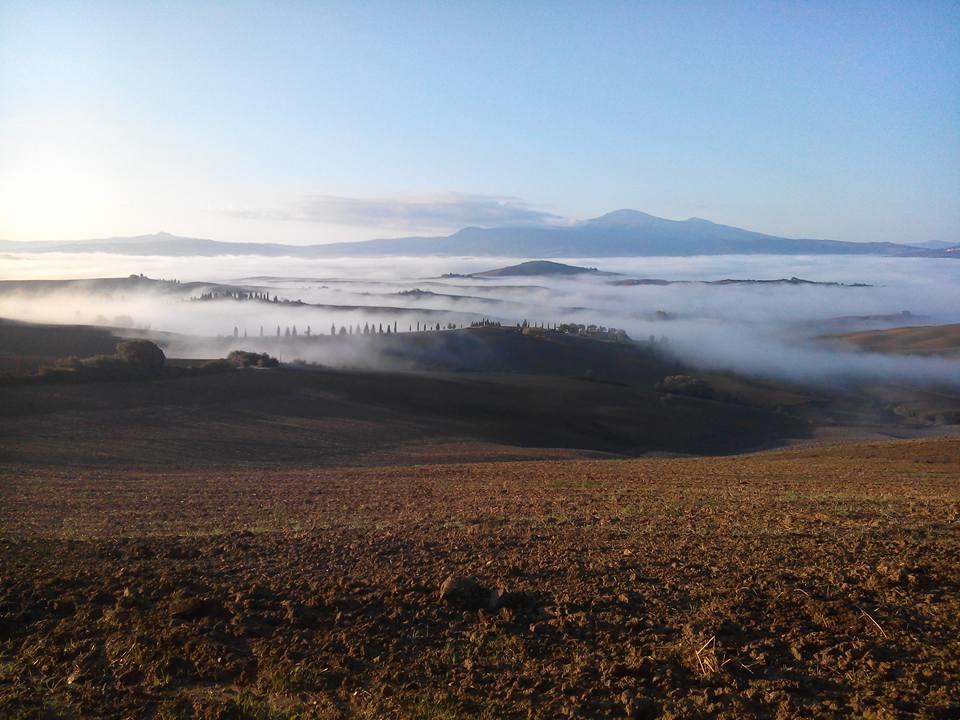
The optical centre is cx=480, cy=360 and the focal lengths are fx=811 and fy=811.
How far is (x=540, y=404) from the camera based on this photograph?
57.8 meters

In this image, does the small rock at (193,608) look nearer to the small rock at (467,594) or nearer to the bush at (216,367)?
the small rock at (467,594)

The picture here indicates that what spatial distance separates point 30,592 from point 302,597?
270 cm

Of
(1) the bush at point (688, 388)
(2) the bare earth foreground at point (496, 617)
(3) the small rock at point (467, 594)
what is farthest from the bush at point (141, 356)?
(3) the small rock at point (467, 594)

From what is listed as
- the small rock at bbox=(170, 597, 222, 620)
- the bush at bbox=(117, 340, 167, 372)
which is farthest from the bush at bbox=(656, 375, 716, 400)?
the small rock at bbox=(170, 597, 222, 620)

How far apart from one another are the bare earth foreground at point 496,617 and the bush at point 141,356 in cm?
4390

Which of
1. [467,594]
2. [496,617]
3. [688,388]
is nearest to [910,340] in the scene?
[688,388]

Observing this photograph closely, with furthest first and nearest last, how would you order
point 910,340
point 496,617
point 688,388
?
point 910,340
point 688,388
point 496,617

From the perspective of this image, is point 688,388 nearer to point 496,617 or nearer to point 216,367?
point 216,367

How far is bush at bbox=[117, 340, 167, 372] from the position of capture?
53.3m

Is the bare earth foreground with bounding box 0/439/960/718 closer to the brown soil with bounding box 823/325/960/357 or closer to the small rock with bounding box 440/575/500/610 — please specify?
the small rock with bounding box 440/575/500/610

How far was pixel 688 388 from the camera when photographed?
68250 millimetres

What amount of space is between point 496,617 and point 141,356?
52.2m

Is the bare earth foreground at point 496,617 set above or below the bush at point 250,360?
above

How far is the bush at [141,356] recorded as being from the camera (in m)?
53.3
